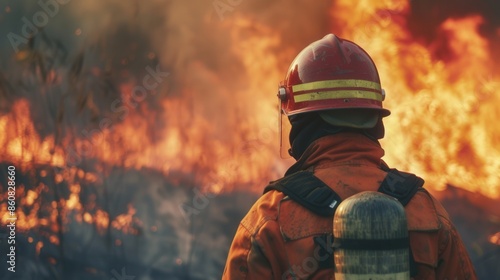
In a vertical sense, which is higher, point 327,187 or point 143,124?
point 143,124

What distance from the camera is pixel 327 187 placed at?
345cm

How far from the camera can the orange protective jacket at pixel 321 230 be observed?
11.1 feet

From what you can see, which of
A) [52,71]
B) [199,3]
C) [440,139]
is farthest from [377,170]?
[52,71]

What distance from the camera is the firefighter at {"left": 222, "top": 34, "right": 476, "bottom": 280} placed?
3385mm

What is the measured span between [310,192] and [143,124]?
953 cm

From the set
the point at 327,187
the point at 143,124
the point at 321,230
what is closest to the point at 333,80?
the point at 327,187

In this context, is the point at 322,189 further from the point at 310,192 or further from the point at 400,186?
the point at 400,186

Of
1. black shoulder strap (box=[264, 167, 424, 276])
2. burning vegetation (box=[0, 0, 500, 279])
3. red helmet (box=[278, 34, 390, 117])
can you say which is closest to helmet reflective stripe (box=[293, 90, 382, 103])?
red helmet (box=[278, 34, 390, 117])

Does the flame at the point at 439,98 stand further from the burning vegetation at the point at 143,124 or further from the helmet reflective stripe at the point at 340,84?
the helmet reflective stripe at the point at 340,84

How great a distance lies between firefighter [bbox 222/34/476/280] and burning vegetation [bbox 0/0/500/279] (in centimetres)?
802

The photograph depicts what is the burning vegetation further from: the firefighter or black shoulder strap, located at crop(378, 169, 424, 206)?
black shoulder strap, located at crop(378, 169, 424, 206)

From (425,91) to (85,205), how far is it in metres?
5.72

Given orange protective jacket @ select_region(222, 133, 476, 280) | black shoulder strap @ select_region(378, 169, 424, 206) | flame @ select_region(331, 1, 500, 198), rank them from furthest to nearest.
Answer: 1. flame @ select_region(331, 1, 500, 198)
2. black shoulder strap @ select_region(378, 169, 424, 206)
3. orange protective jacket @ select_region(222, 133, 476, 280)

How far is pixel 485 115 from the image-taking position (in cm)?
1120
